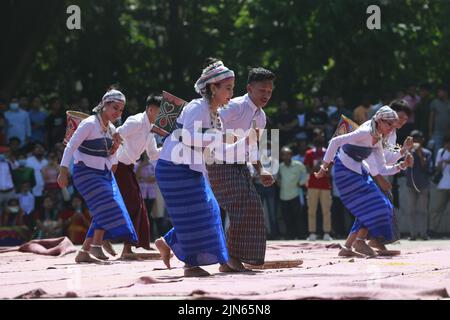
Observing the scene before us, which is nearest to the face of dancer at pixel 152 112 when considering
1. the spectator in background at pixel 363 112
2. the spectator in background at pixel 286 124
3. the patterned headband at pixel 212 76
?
the patterned headband at pixel 212 76

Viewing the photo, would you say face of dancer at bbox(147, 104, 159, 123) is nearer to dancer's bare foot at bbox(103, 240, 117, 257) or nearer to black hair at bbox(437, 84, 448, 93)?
dancer's bare foot at bbox(103, 240, 117, 257)

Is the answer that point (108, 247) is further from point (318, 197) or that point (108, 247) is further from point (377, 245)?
point (318, 197)

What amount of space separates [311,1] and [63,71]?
5.78 metres

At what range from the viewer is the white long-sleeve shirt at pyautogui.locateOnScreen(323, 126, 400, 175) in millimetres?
11406

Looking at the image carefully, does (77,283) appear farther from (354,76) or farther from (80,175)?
(354,76)

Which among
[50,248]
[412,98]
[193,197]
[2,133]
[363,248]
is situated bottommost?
[50,248]

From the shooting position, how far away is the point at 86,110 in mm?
19062

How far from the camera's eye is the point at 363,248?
37.6ft

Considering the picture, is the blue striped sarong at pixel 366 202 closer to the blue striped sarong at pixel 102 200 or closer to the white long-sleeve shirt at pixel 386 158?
the white long-sleeve shirt at pixel 386 158

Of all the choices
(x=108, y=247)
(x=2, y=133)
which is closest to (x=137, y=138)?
(x=108, y=247)

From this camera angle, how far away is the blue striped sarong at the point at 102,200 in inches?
436

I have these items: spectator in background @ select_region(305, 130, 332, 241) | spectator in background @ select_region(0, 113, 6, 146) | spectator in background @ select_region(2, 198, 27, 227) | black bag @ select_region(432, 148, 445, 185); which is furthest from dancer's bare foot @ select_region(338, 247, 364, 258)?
spectator in background @ select_region(0, 113, 6, 146)

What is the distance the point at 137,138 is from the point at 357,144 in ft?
7.64
